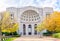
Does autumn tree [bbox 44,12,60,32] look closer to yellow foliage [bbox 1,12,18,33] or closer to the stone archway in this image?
yellow foliage [bbox 1,12,18,33]

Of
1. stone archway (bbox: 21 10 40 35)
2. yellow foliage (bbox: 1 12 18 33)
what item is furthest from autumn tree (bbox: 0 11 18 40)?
stone archway (bbox: 21 10 40 35)

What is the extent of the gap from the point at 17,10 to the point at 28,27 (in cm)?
508

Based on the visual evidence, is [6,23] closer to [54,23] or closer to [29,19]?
[54,23]

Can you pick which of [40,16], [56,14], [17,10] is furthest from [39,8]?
[56,14]

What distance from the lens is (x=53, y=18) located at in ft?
123

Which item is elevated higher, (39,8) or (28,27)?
(39,8)

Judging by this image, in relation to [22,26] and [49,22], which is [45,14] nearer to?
[22,26]

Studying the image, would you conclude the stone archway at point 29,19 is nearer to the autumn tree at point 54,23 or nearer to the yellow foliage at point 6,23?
the yellow foliage at point 6,23

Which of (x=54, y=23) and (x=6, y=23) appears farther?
(x=54, y=23)

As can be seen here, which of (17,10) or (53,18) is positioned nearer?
(53,18)

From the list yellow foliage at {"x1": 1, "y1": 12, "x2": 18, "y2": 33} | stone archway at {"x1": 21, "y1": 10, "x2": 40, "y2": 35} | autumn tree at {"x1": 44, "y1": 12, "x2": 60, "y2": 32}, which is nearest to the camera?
yellow foliage at {"x1": 1, "y1": 12, "x2": 18, "y2": 33}

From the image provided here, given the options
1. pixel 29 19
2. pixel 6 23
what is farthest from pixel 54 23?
pixel 6 23

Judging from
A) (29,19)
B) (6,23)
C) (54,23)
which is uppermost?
(29,19)

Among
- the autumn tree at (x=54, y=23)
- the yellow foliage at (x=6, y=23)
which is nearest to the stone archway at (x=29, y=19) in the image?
the yellow foliage at (x=6, y=23)
